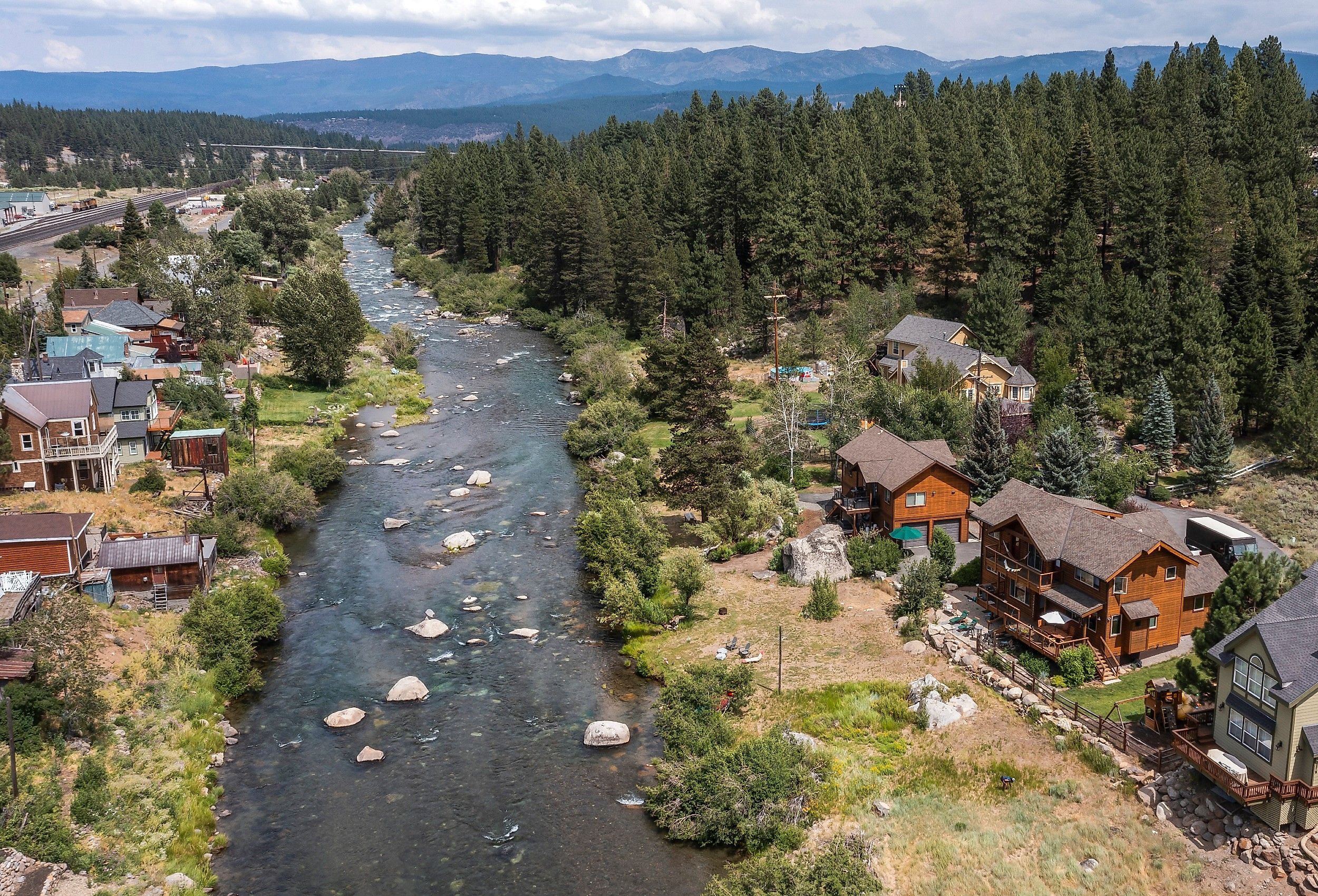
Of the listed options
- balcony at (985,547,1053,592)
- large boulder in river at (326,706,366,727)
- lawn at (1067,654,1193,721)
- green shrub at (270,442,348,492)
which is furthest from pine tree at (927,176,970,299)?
large boulder in river at (326,706,366,727)

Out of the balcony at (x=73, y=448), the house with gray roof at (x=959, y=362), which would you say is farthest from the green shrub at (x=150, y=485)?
the house with gray roof at (x=959, y=362)

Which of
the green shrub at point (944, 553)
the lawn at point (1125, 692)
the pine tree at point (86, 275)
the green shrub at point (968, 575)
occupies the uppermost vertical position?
the pine tree at point (86, 275)

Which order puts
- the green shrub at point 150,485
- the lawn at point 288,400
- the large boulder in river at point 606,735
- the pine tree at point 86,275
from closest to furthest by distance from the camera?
the large boulder in river at point 606,735, the green shrub at point 150,485, the lawn at point 288,400, the pine tree at point 86,275

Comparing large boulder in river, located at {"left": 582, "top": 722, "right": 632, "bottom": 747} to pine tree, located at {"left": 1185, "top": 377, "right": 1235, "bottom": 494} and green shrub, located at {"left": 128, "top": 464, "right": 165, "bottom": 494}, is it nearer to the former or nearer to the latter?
green shrub, located at {"left": 128, "top": 464, "right": 165, "bottom": 494}

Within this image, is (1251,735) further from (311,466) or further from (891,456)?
(311,466)

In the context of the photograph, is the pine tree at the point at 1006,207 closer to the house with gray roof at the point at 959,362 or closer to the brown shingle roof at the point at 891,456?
the house with gray roof at the point at 959,362

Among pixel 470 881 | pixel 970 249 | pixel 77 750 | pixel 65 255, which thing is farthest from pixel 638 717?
pixel 65 255

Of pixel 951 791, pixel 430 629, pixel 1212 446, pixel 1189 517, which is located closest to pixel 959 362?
pixel 1212 446
